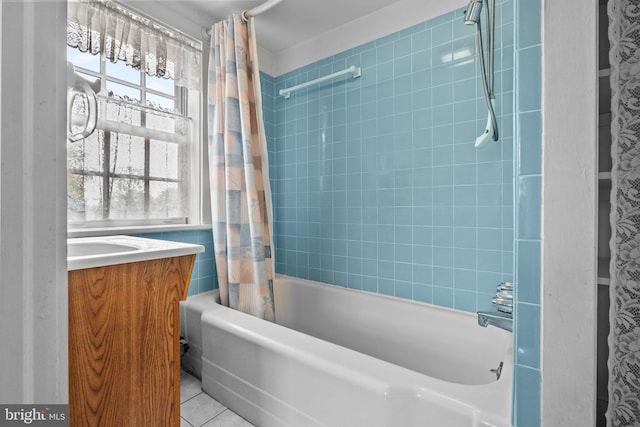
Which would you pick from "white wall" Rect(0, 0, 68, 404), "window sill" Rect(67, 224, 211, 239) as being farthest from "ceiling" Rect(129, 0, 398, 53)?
"white wall" Rect(0, 0, 68, 404)

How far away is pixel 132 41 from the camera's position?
63.2 inches

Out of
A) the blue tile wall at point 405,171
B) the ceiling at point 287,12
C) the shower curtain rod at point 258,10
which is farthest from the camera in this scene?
the ceiling at point 287,12

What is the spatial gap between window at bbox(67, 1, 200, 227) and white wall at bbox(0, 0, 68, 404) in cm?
131

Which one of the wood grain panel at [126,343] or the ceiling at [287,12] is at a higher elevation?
the ceiling at [287,12]

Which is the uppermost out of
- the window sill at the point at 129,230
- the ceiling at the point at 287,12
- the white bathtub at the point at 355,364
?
the ceiling at the point at 287,12

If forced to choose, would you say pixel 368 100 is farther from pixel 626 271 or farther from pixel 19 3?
pixel 19 3

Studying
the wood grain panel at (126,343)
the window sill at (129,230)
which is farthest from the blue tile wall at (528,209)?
the window sill at (129,230)

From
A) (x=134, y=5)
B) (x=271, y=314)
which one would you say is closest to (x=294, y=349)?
(x=271, y=314)

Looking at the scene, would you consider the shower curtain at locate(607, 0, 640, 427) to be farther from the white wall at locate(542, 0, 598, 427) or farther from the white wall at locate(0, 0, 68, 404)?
the white wall at locate(0, 0, 68, 404)

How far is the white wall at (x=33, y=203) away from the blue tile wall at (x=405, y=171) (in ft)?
5.31

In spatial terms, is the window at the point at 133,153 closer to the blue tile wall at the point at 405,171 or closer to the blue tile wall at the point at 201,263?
the blue tile wall at the point at 201,263

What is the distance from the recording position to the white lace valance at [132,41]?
1425 millimetres

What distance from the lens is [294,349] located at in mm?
1106

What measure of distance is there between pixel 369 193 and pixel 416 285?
0.62 meters
